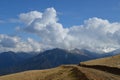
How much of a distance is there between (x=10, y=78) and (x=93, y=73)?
31.9 metres

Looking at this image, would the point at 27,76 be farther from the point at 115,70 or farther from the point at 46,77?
the point at 115,70

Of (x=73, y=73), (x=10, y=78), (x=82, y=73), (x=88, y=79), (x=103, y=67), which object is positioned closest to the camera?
(x=88, y=79)

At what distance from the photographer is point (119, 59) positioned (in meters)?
104

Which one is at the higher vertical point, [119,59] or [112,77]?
[119,59]

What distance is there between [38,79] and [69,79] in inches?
524

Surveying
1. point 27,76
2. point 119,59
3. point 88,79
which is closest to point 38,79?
point 27,76

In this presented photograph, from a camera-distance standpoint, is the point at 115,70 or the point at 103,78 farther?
the point at 115,70

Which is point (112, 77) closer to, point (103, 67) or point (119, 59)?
point (103, 67)

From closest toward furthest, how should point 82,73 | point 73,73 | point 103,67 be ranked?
point 82,73 < point 73,73 < point 103,67

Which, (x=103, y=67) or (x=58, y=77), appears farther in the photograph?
(x=103, y=67)

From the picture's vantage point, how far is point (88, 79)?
235 feet

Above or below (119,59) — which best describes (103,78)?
below

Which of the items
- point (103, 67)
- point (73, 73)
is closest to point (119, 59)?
point (103, 67)

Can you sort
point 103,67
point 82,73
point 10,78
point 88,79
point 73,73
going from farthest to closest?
point 10,78 < point 103,67 < point 73,73 < point 82,73 < point 88,79
